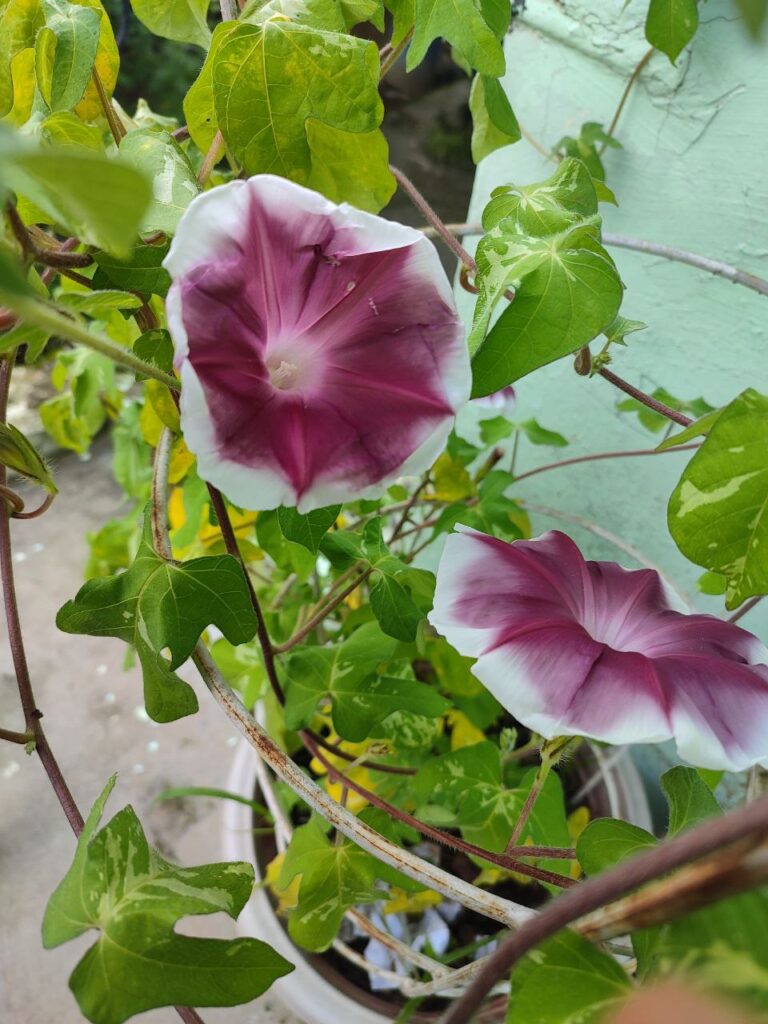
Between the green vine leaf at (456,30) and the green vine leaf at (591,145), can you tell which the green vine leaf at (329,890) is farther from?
the green vine leaf at (591,145)

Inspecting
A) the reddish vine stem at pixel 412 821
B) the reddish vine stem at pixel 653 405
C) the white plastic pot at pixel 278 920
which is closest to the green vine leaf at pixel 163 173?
the reddish vine stem at pixel 412 821

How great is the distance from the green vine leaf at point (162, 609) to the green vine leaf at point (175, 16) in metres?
0.34

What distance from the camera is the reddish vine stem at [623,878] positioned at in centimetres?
16

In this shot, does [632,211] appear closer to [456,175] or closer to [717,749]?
[717,749]

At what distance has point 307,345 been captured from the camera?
14.0 inches

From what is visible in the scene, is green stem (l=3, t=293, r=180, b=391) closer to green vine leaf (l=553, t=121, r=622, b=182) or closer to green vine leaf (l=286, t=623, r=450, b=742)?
green vine leaf (l=286, t=623, r=450, b=742)

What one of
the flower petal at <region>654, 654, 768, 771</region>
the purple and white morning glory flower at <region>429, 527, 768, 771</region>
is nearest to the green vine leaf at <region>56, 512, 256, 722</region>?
the purple and white morning glory flower at <region>429, 527, 768, 771</region>

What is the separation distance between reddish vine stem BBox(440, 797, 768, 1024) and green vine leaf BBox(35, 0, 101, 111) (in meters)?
0.40

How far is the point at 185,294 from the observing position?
285mm

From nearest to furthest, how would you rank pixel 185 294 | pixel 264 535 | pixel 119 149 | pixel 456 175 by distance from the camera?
1. pixel 185 294
2. pixel 119 149
3. pixel 264 535
4. pixel 456 175

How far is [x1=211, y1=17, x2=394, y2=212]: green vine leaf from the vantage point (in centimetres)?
36

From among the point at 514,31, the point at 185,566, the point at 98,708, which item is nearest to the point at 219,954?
the point at 185,566

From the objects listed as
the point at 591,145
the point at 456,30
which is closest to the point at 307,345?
the point at 456,30

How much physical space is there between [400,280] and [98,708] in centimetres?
111
